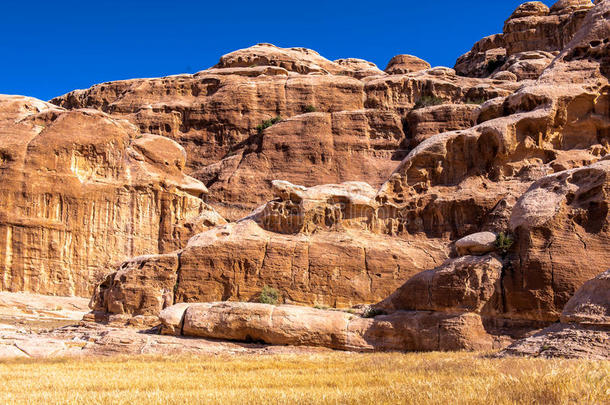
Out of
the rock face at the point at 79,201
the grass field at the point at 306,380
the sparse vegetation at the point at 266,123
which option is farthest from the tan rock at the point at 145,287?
the sparse vegetation at the point at 266,123

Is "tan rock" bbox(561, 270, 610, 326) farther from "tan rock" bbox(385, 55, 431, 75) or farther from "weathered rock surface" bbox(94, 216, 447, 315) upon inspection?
"tan rock" bbox(385, 55, 431, 75)

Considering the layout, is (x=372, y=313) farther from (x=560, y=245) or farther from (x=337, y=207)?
(x=337, y=207)

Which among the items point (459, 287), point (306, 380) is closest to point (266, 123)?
point (459, 287)

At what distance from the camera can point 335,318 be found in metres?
18.8

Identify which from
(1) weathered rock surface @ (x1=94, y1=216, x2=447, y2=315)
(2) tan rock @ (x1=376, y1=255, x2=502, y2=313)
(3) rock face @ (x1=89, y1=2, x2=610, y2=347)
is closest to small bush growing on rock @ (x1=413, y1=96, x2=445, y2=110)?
(3) rock face @ (x1=89, y1=2, x2=610, y2=347)

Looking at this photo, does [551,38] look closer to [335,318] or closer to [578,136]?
[578,136]

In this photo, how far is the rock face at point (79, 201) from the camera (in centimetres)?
3506

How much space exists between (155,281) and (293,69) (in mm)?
42781

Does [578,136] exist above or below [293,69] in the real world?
below

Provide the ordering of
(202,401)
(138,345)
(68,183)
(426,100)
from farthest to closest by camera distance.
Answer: (426,100) → (68,183) → (138,345) → (202,401)

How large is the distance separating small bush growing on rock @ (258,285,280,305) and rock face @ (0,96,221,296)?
1723 centimetres

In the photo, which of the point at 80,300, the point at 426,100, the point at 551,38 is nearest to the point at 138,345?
the point at 80,300

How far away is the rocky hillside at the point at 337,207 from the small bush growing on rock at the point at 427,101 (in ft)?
0.41

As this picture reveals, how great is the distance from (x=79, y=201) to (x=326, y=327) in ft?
77.5
